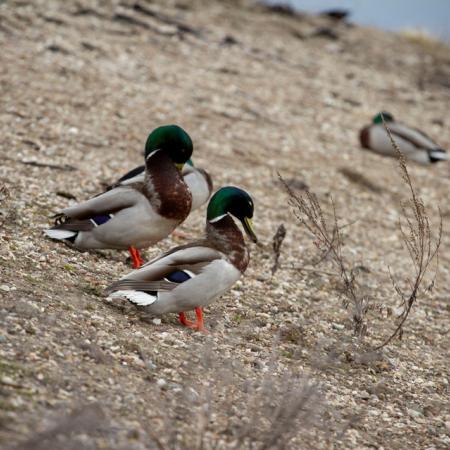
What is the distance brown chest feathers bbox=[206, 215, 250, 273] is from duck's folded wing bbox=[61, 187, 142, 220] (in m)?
0.66

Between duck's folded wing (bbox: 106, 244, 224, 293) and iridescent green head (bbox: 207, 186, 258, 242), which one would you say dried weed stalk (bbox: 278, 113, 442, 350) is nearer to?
iridescent green head (bbox: 207, 186, 258, 242)

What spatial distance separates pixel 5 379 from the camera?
11.4 feet

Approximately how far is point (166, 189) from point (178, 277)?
2.95ft

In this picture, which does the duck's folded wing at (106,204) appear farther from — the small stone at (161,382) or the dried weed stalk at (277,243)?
the small stone at (161,382)

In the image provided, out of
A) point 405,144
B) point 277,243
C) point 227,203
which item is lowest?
point 277,243

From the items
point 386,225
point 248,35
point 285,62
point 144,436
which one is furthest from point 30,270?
point 248,35

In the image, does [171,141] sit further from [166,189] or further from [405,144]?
[405,144]

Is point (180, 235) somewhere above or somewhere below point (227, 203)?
below

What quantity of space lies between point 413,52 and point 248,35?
4.14 m

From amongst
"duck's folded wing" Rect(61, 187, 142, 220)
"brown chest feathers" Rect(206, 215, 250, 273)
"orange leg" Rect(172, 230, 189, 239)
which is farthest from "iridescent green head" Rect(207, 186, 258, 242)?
"orange leg" Rect(172, 230, 189, 239)

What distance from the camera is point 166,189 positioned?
534 centimetres

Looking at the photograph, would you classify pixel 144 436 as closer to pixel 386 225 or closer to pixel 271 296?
pixel 271 296

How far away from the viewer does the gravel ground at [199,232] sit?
12.3ft

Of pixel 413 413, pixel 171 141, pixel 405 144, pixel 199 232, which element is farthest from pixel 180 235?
pixel 405 144
